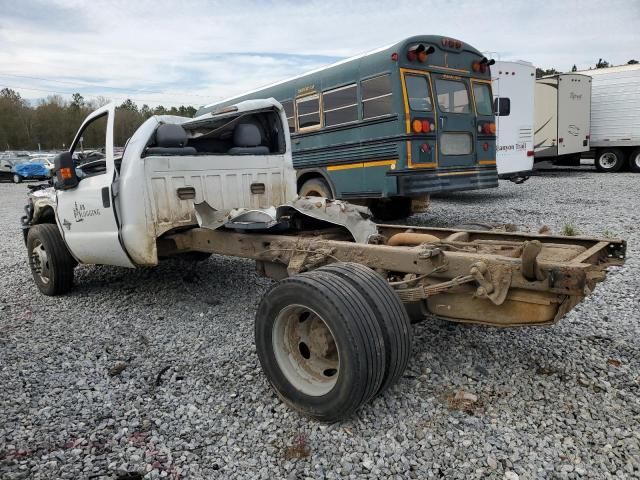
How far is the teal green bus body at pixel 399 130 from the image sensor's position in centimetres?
776

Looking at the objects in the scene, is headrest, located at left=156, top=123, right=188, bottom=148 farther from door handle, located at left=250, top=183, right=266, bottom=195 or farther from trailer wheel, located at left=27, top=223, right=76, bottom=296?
trailer wheel, located at left=27, top=223, right=76, bottom=296

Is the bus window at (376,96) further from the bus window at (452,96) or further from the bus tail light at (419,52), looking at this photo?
the bus window at (452,96)

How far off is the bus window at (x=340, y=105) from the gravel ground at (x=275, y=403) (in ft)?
14.9

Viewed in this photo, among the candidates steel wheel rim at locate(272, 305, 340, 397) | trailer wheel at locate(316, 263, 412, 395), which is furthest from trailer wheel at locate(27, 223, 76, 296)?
trailer wheel at locate(316, 263, 412, 395)

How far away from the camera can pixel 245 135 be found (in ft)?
17.7

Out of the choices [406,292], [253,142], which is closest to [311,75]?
[253,142]

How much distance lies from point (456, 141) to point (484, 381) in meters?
5.94

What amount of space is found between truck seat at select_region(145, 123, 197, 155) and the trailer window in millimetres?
9465

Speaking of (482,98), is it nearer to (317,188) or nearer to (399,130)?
(399,130)

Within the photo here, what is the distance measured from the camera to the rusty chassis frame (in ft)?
8.48

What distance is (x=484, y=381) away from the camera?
323 centimetres

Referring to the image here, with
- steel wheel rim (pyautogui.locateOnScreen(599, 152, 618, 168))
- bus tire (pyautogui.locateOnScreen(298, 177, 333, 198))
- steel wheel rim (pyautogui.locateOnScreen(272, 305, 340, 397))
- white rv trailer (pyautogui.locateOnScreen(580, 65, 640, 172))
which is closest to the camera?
steel wheel rim (pyautogui.locateOnScreen(272, 305, 340, 397))

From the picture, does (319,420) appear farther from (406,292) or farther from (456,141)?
(456,141)

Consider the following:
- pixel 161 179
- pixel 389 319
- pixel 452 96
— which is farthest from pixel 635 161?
pixel 389 319
